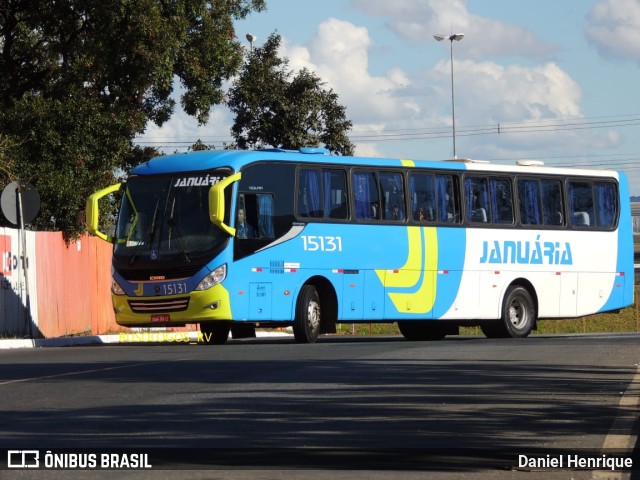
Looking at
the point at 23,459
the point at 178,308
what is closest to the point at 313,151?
the point at 178,308

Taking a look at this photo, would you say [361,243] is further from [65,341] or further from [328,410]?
[328,410]

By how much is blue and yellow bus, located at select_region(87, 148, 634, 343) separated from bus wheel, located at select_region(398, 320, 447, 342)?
0.04 meters

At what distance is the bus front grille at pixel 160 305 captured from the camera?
918 inches

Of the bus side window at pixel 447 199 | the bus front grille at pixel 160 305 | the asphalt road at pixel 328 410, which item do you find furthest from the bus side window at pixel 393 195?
the asphalt road at pixel 328 410

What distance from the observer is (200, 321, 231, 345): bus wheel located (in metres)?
25.1

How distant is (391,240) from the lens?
87.2 ft

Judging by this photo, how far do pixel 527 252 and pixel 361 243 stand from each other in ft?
15.2

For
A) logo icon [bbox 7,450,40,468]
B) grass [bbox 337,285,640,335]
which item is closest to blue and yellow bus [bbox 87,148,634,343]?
logo icon [bbox 7,450,40,468]

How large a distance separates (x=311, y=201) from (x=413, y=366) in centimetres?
877

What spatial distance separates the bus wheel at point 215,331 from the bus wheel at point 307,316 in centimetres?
134

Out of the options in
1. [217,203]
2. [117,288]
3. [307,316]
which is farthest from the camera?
[307,316]

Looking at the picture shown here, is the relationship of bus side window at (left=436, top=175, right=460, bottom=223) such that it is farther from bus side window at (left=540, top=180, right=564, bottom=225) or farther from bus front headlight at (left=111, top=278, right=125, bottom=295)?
bus front headlight at (left=111, top=278, right=125, bottom=295)

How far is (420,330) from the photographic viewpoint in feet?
96.3

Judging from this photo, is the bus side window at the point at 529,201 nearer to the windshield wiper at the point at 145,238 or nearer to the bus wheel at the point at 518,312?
the bus wheel at the point at 518,312
